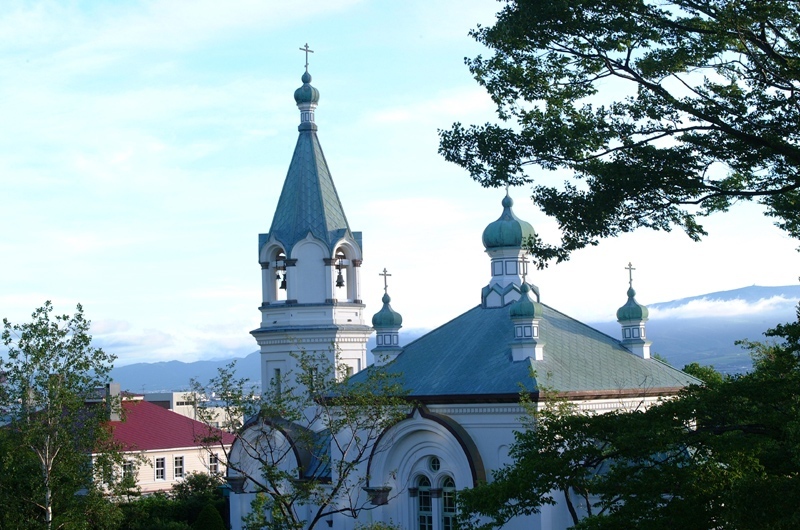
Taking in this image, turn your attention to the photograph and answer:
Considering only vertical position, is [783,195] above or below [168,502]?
above

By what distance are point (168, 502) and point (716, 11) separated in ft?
99.6

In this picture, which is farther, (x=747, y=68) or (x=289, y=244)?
(x=289, y=244)

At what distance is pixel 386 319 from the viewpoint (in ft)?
102

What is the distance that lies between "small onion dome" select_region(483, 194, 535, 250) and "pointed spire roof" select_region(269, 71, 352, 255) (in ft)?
16.7

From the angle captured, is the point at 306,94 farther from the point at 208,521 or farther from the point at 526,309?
the point at 208,521

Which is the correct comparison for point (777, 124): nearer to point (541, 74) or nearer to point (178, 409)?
point (541, 74)

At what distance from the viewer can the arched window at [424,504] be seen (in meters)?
26.3

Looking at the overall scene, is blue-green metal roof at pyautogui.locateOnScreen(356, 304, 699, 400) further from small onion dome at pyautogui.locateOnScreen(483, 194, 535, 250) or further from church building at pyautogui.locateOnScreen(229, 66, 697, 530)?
small onion dome at pyautogui.locateOnScreen(483, 194, 535, 250)

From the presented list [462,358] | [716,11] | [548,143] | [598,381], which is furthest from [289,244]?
[716,11]

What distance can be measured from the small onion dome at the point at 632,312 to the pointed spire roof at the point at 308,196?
8406 millimetres

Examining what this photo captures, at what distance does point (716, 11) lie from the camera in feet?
43.8

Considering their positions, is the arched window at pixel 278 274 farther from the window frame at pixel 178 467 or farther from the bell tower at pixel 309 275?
the window frame at pixel 178 467

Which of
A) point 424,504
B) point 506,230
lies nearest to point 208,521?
point 424,504

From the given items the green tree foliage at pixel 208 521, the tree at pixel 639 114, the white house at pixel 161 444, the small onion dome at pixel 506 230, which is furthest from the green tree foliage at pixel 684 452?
the white house at pixel 161 444
